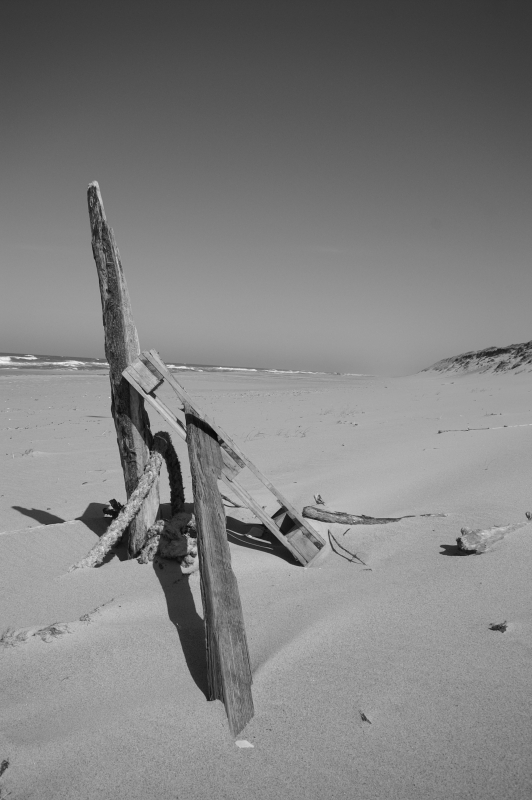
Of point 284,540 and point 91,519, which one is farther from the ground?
point 284,540

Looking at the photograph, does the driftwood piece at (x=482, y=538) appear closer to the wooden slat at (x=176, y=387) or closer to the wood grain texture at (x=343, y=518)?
the wood grain texture at (x=343, y=518)

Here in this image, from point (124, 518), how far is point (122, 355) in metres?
1.23

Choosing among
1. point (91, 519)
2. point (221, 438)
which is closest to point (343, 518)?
point (221, 438)

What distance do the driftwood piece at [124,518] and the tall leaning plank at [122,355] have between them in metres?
0.11

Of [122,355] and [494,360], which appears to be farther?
[494,360]

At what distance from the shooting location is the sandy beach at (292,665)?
1832 mm

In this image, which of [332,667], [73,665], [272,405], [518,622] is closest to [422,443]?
[518,622]

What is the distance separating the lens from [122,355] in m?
3.52

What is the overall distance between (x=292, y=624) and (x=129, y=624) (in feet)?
3.28

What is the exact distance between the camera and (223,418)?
42.2 feet

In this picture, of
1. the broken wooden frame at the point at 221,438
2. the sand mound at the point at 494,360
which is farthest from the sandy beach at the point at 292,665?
the sand mound at the point at 494,360

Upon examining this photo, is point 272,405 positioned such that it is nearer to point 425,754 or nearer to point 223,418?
point 223,418

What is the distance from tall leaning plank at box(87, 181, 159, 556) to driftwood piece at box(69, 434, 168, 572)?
4.4 inches

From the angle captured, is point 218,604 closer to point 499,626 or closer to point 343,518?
point 499,626
